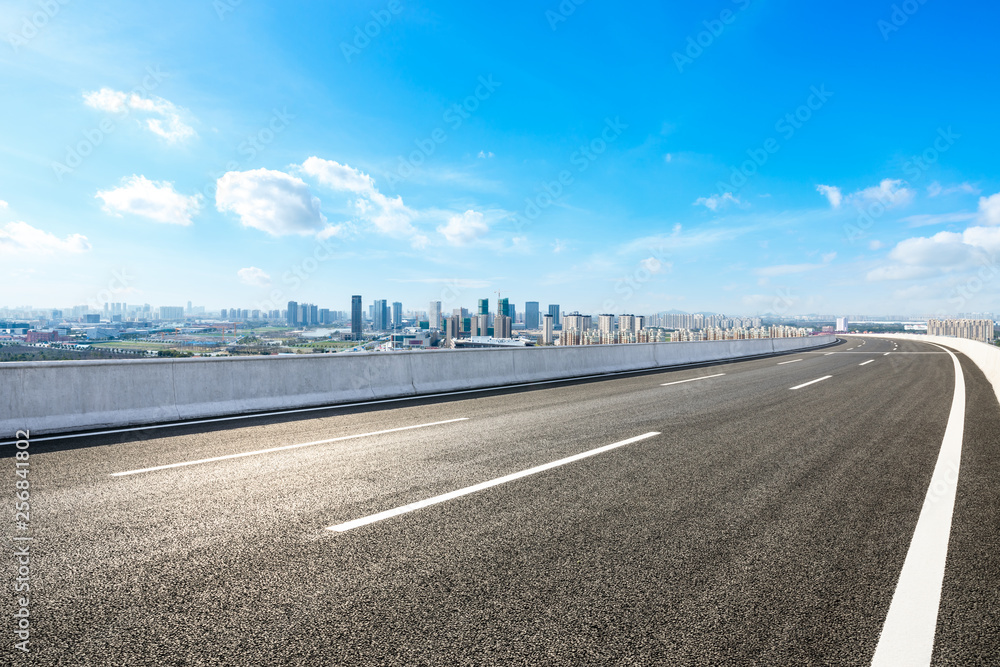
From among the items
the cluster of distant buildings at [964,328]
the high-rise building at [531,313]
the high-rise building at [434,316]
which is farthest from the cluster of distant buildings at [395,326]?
the cluster of distant buildings at [964,328]

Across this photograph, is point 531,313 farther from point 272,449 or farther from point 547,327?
point 272,449

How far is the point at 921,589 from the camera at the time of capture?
284cm

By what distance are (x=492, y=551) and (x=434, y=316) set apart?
37864mm

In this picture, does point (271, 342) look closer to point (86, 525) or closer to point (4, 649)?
point (86, 525)

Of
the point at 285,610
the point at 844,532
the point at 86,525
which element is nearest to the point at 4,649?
the point at 285,610

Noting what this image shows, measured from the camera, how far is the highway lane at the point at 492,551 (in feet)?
7.67

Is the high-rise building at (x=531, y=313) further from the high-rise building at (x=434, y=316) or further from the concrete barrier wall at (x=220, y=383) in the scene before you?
the concrete barrier wall at (x=220, y=383)

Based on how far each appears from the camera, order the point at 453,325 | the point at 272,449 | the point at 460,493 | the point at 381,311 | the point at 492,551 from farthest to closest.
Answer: the point at 381,311
the point at 453,325
the point at 272,449
the point at 460,493
the point at 492,551

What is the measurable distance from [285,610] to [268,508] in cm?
172

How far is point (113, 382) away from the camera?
7.96 metres

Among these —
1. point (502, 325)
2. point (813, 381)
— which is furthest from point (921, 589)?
point (502, 325)

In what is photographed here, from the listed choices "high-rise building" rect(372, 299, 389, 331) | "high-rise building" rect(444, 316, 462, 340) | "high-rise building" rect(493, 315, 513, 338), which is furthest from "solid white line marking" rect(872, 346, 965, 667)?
"high-rise building" rect(372, 299, 389, 331)

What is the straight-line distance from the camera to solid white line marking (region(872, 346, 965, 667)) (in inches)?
90.0

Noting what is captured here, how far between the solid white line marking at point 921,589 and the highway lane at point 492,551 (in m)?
0.06
